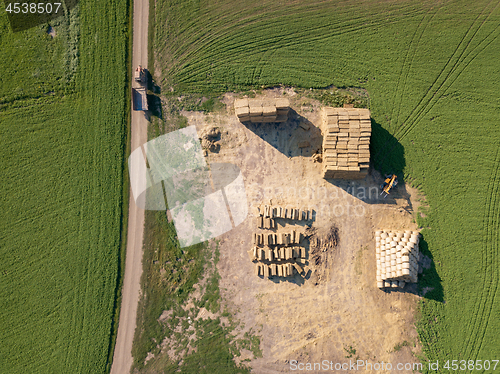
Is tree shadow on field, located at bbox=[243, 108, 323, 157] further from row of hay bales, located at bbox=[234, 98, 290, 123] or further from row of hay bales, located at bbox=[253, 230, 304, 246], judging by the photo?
row of hay bales, located at bbox=[253, 230, 304, 246]

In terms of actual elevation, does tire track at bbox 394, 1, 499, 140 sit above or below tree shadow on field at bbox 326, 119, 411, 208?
above

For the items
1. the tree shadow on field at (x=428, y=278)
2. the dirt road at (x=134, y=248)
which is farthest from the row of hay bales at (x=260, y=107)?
the tree shadow on field at (x=428, y=278)

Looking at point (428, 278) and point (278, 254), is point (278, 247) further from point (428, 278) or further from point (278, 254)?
point (428, 278)

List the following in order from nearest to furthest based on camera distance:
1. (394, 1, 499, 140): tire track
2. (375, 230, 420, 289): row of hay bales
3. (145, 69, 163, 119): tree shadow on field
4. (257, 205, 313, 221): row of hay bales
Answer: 1. (375, 230, 420, 289): row of hay bales
2. (257, 205, 313, 221): row of hay bales
3. (394, 1, 499, 140): tire track
4. (145, 69, 163, 119): tree shadow on field

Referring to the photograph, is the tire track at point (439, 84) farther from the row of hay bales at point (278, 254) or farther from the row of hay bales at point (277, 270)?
the row of hay bales at point (277, 270)

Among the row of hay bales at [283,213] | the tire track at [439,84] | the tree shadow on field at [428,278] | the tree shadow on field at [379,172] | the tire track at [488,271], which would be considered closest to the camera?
the tire track at [488,271]

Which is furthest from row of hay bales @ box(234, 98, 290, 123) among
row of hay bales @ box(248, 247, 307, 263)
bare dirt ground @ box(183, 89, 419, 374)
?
row of hay bales @ box(248, 247, 307, 263)

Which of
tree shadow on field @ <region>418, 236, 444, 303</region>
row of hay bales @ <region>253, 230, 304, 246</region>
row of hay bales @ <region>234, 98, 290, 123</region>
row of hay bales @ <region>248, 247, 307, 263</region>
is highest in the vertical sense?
row of hay bales @ <region>234, 98, 290, 123</region>

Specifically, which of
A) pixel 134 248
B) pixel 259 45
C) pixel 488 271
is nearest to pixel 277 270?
pixel 134 248
